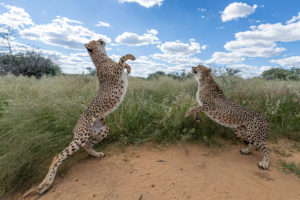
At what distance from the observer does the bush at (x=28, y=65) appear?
1642cm

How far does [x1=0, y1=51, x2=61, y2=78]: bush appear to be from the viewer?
16.4 m

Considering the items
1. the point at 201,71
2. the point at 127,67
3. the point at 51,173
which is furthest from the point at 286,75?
the point at 51,173

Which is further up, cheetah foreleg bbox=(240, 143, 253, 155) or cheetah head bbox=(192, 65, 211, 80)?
cheetah head bbox=(192, 65, 211, 80)

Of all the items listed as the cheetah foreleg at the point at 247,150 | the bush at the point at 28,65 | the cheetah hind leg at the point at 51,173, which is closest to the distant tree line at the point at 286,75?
the cheetah foreleg at the point at 247,150

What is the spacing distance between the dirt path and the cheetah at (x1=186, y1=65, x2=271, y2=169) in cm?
31

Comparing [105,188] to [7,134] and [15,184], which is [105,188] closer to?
[15,184]

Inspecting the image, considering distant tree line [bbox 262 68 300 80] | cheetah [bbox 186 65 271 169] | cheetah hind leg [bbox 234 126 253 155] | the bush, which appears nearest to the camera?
cheetah [bbox 186 65 271 169]

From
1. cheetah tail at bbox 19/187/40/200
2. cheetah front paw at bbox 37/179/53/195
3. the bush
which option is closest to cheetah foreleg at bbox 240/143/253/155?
cheetah front paw at bbox 37/179/53/195

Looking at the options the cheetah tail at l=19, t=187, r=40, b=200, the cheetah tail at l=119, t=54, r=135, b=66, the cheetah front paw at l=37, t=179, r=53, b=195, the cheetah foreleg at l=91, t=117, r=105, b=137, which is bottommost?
the cheetah tail at l=19, t=187, r=40, b=200

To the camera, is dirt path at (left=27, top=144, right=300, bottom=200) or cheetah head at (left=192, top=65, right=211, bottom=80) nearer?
dirt path at (left=27, top=144, right=300, bottom=200)

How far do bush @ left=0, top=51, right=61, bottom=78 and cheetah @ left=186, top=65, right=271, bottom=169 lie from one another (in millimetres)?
15955

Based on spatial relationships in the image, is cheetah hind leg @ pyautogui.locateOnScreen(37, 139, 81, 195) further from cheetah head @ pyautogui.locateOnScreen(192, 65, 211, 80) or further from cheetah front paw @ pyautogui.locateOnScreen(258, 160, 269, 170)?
cheetah front paw @ pyautogui.locateOnScreen(258, 160, 269, 170)

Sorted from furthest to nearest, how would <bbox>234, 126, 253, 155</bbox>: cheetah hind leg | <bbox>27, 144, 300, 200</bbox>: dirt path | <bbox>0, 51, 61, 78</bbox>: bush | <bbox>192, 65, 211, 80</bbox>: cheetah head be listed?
<bbox>0, 51, 61, 78</bbox>: bush → <bbox>192, 65, 211, 80</bbox>: cheetah head → <bbox>234, 126, 253, 155</bbox>: cheetah hind leg → <bbox>27, 144, 300, 200</bbox>: dirt path

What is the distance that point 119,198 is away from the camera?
2189mm
